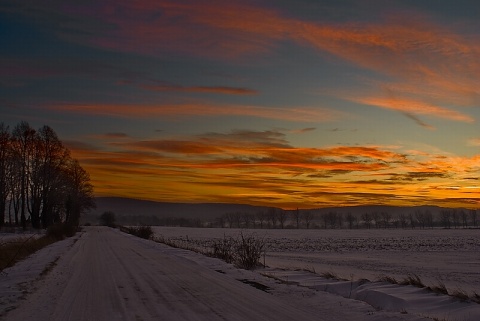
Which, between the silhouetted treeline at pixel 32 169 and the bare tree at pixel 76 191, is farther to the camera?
the bare tree at pixel 76 191

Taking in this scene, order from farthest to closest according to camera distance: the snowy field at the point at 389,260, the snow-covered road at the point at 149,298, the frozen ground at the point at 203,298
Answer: the snowy field at the point at 389,260 → the frozen ground at the point at 203,298 → the snow-covered road at the point at 149,298

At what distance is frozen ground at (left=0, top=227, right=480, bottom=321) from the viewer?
8.87m

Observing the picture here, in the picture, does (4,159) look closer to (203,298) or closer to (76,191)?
(76,191)

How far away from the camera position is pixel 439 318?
9102 millimetres

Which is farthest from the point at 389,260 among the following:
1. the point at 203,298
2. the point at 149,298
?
the point at 149,298

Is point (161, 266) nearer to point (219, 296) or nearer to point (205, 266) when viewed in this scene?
point (205, 266)

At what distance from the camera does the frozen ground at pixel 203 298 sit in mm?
8867

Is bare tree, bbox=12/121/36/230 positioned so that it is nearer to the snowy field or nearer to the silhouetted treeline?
the silhouetted treeline

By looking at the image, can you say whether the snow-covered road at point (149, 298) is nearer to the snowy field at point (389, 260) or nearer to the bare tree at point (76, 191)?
the snowy field at point (389, 260)

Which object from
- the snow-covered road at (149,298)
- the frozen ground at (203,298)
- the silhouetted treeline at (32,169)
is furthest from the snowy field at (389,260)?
the silhouetted treeline at (32,169)

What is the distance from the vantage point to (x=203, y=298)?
10656 millimetres

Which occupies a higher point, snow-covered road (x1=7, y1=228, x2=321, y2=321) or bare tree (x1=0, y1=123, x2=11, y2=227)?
bare tree (x1=0, y1=123, x2=11, y2=227)

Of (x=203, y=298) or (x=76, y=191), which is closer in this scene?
(x=203, y=298)

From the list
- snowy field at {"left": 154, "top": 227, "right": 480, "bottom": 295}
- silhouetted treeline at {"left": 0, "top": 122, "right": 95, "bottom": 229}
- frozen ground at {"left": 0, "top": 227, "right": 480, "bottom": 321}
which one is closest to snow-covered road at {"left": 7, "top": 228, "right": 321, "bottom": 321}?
frozen ground at {"left": 0, "top": 227, "right": 480, "bottom": 321}
